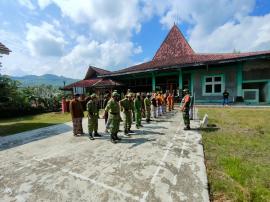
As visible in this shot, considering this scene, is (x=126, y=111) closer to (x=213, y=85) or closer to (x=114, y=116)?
(x=114, y=116)

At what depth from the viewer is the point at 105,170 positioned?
4.11 m

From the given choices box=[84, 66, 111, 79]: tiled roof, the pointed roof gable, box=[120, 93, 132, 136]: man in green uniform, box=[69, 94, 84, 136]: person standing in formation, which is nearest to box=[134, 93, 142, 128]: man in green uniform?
box=[120, 93, 132, 136]: man in green uniform

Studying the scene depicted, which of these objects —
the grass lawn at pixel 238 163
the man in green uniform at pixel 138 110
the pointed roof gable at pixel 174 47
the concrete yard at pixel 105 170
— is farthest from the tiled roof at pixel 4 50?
the pointed roof gable at pixel 174 47

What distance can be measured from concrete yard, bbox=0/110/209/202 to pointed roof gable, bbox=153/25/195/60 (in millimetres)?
17611

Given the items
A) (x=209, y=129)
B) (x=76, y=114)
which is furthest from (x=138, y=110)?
(x=209, y=129)

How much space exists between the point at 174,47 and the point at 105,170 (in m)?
21.6

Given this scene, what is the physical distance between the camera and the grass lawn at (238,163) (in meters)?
3.15

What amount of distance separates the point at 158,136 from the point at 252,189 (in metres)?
3.80

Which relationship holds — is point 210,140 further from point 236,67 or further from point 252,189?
point 236,67

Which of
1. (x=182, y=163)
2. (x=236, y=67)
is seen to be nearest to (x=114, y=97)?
(x=182, y=163)

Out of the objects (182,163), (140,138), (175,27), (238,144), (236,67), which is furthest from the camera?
(175,27)

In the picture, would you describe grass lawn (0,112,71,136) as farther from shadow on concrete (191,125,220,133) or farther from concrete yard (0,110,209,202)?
shadow on concrete (191,125,220,133)

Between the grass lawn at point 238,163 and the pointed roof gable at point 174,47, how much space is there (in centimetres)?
1650

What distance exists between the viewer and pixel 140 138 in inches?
261
